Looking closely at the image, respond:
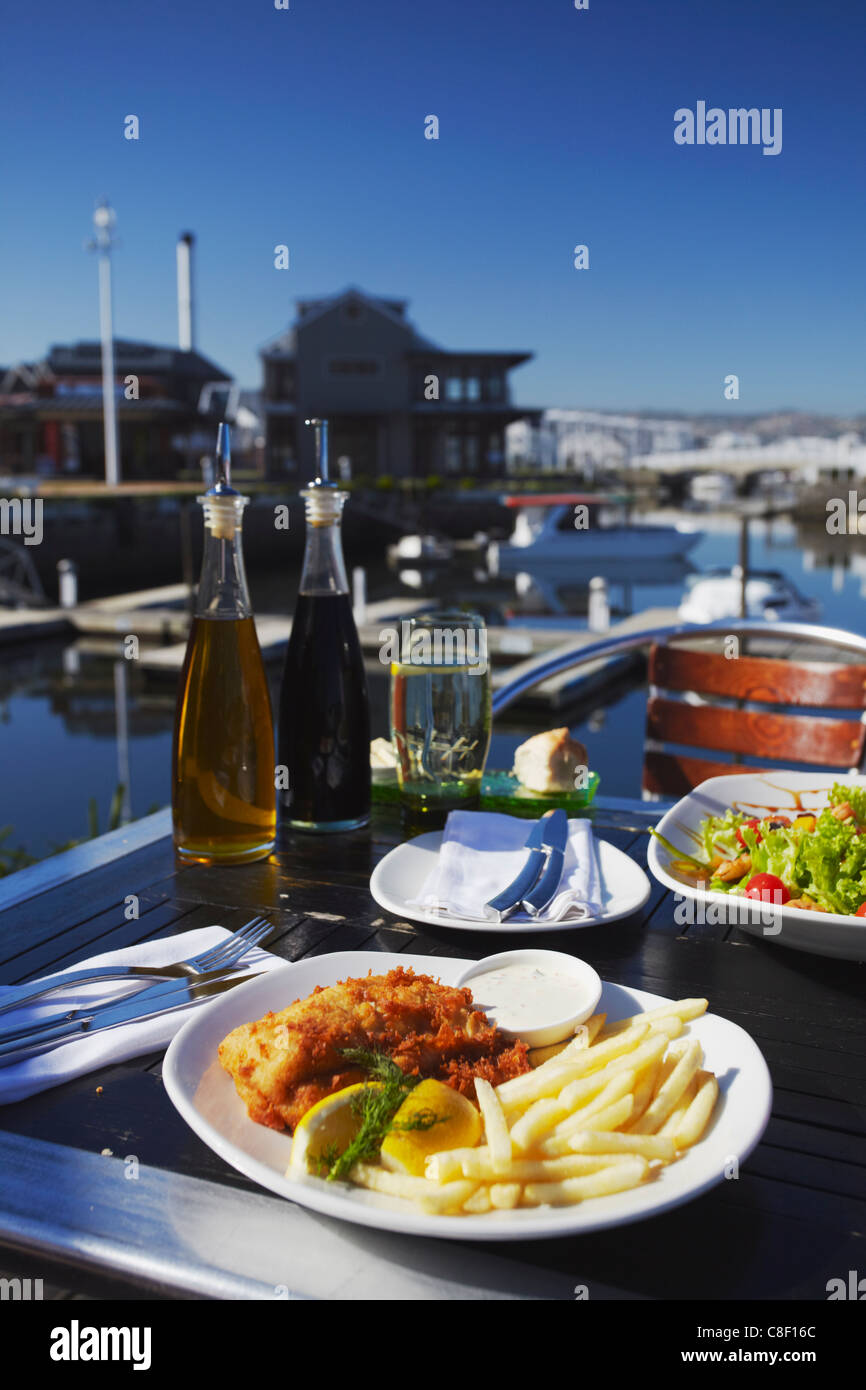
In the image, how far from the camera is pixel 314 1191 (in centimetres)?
79

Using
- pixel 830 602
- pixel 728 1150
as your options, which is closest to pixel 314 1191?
pixel 728 1150

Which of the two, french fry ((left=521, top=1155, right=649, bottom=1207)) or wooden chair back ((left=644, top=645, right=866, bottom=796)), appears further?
wooden chair back ((left=644, top=645, right=866, bottom=796))

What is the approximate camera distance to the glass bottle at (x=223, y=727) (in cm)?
159

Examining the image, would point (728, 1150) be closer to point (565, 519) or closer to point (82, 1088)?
point (82, 1088)

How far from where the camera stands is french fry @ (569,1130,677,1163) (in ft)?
2.69

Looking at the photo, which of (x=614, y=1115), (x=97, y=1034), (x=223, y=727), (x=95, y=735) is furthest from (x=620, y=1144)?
(x=95, y=735)

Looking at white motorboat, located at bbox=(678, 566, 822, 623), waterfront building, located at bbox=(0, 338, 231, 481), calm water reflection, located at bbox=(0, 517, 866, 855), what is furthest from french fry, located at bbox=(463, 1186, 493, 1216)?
waterfront building, located at bbox=(0, 338, 231, 481)

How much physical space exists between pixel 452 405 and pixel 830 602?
20822 millimetres

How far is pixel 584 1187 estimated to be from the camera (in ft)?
2.63

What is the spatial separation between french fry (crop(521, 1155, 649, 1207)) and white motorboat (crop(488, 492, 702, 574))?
2501cm

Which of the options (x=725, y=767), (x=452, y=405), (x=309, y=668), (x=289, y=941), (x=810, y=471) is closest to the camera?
(x=289, y=941)

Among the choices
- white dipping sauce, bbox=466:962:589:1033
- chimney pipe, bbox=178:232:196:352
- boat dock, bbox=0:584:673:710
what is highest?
chimney pipe, bbox=178:232:196:352

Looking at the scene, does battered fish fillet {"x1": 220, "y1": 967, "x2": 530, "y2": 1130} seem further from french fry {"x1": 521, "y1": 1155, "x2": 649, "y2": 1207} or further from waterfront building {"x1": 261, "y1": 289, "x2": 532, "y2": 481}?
waterfront building {"x1": 261, "y1": 289, "x2": 532, "y2": 481}

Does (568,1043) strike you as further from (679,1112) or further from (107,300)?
Result: (107,300)
